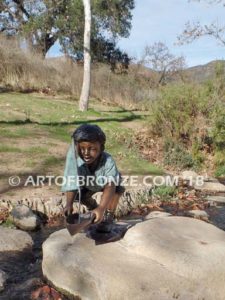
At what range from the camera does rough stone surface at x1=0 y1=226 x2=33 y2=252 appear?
5344 mm

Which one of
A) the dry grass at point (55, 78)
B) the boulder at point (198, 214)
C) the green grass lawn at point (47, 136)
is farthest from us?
the dry grass at point (55, 78)

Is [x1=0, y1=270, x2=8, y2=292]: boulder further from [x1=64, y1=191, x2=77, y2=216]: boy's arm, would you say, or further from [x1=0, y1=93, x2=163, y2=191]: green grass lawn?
[x1=0, y1=93, x2=163, y2=191]: green grass lawn

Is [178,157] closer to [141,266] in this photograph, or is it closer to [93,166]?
[141,266]

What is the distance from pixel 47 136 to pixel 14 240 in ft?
19.0

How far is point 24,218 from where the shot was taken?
6.29m

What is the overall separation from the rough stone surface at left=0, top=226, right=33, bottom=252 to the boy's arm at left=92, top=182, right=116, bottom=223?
2.06m

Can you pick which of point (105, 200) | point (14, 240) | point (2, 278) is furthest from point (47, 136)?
point (105, 200)

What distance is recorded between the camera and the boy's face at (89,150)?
351 cm

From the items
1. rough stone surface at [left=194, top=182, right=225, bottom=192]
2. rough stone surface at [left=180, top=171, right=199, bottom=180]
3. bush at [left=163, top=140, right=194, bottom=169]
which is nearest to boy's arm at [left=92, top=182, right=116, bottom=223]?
rough stone surface at [left=194, top=182, right=225, bottom=192]

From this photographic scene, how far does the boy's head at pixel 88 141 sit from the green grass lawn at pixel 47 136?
4.70m

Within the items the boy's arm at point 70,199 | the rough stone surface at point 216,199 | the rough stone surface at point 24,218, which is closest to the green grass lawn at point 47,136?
the rough stone surface at point 216,199

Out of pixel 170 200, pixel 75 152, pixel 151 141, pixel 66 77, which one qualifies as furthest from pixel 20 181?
pixel 66 77

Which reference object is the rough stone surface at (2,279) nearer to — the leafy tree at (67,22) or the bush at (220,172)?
the bush at (220,172)

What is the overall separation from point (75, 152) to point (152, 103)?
951 cm
